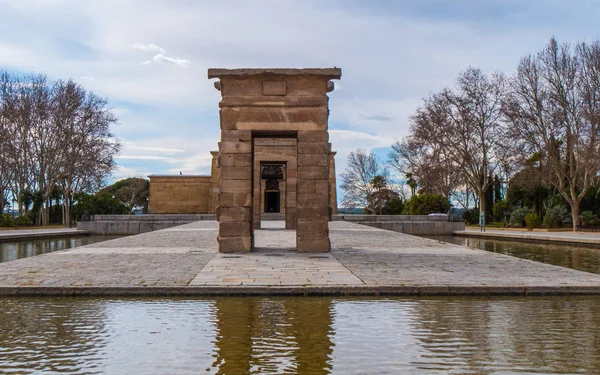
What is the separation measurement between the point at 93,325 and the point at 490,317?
4072mm

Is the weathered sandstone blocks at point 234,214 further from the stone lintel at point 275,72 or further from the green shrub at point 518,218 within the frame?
the green shrub at point 518,218

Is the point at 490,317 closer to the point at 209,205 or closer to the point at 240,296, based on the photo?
the point at 240,296

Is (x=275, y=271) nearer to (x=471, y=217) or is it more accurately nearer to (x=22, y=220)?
(x=22, y=220)

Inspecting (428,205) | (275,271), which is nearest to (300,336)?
(275,271)

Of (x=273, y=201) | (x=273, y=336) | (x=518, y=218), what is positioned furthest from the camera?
(x=273, y=201)

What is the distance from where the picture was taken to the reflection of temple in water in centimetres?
434

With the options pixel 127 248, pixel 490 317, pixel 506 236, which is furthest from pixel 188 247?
pixel 506 236

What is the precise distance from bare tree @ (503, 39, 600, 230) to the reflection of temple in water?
2551cm

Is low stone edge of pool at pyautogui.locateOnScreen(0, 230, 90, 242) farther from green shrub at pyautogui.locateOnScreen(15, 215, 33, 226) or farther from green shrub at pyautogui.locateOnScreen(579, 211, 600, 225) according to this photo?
green shrub at pyautogui.locateOnScreen(579, 211, 600, 225)

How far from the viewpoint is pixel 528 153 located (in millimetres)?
33094

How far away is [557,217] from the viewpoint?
3203cm

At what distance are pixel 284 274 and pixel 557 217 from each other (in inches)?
1074

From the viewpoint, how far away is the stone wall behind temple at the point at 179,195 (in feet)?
153

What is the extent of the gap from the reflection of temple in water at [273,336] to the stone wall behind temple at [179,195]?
4036 cm
